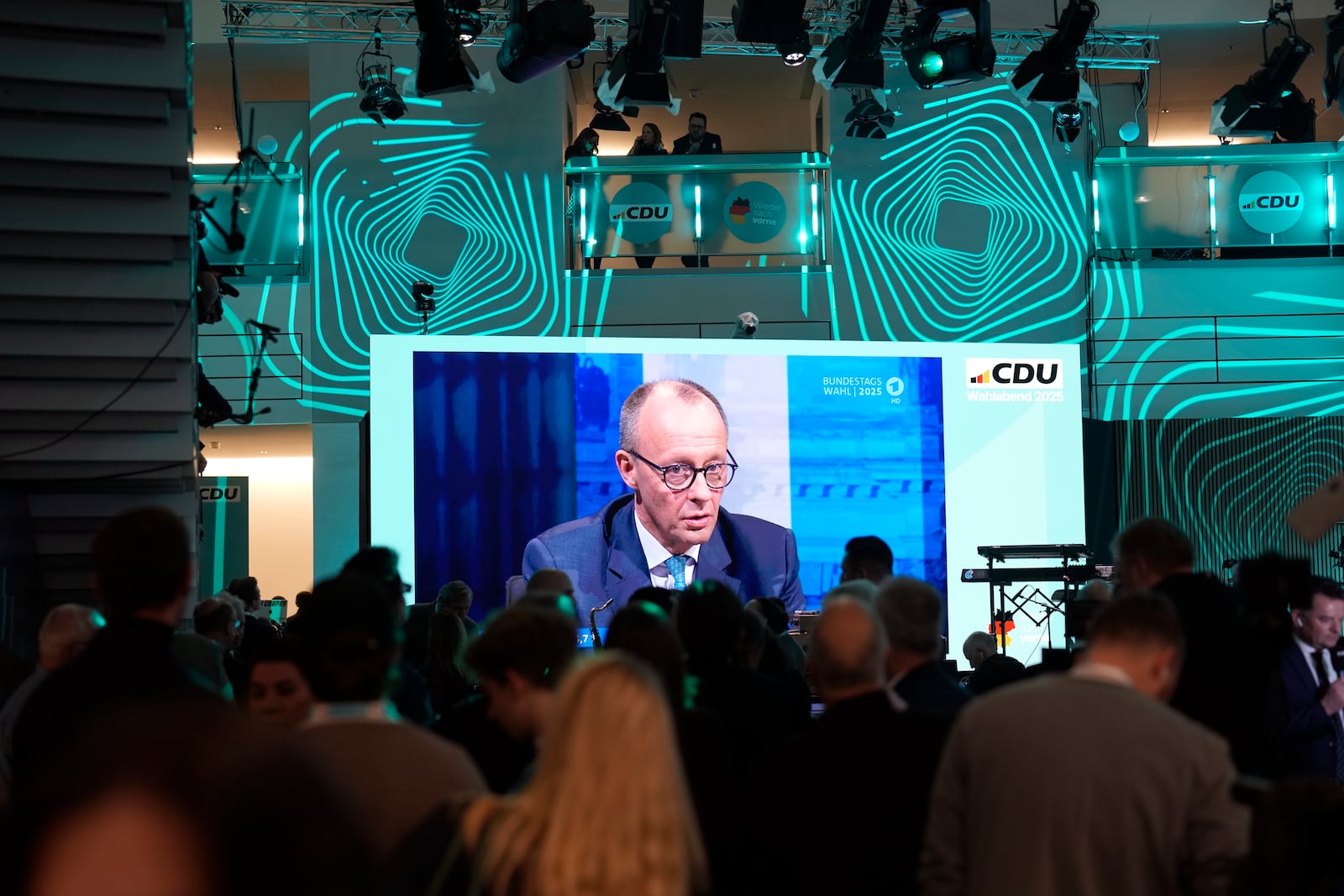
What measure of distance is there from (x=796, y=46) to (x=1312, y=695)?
22.8 ft

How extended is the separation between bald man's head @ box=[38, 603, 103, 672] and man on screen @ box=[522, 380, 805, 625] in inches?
237

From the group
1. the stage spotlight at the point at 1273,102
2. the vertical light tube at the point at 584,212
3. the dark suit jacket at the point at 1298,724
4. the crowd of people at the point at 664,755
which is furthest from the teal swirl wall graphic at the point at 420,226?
the dark suit jacket at the point at 1298,724

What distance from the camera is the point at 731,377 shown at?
10.1m

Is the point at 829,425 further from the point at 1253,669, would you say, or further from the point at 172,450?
the point at 1253,669

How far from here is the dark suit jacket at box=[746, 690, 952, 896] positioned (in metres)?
2.44

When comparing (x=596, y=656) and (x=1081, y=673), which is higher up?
(x=596, y=656)

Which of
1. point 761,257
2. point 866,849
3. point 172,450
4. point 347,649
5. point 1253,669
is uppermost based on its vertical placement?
point 761,257

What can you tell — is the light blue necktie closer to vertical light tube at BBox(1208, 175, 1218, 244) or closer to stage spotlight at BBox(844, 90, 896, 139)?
stage spotlight at BBox(844, 90, 896, 139)

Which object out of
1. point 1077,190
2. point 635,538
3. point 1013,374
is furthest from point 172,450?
point 1077,190

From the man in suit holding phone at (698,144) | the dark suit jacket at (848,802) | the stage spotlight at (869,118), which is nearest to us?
the dark suit jacket at (848,802)

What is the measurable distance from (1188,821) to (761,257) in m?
10.9

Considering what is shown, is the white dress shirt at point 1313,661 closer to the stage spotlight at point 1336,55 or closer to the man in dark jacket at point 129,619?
the man in dark jacket at point 129,619

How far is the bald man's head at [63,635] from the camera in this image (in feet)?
11.9

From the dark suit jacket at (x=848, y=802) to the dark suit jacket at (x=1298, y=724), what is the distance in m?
1.44
